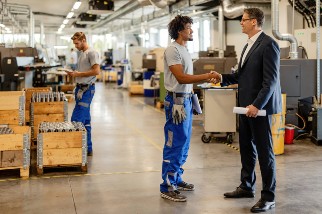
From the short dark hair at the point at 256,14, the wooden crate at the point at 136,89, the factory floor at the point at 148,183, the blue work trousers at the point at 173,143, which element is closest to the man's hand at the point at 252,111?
the blue work trousers at the point at 173,143

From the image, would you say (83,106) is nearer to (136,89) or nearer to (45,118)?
(45,118)

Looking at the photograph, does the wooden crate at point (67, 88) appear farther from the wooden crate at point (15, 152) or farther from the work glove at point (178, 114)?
the work glove at point (178, 114)

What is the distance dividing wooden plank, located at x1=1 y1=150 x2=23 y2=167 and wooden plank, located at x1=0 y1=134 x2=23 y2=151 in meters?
0.05

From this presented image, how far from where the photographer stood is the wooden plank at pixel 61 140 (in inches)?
198

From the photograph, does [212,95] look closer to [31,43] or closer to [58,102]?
→ [58,102]

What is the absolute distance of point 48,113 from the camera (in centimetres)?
646

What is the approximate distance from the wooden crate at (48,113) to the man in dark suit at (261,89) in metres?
3.27

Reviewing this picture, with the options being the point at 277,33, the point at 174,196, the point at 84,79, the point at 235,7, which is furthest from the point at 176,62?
the point at 235,7

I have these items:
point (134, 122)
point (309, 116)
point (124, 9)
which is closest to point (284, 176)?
point (309, 116)

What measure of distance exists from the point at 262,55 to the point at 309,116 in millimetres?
4013

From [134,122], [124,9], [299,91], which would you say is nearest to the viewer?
[299,91]

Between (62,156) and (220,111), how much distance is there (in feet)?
9.06

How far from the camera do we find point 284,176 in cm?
500

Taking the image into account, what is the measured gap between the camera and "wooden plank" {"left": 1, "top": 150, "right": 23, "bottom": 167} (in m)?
4.91
